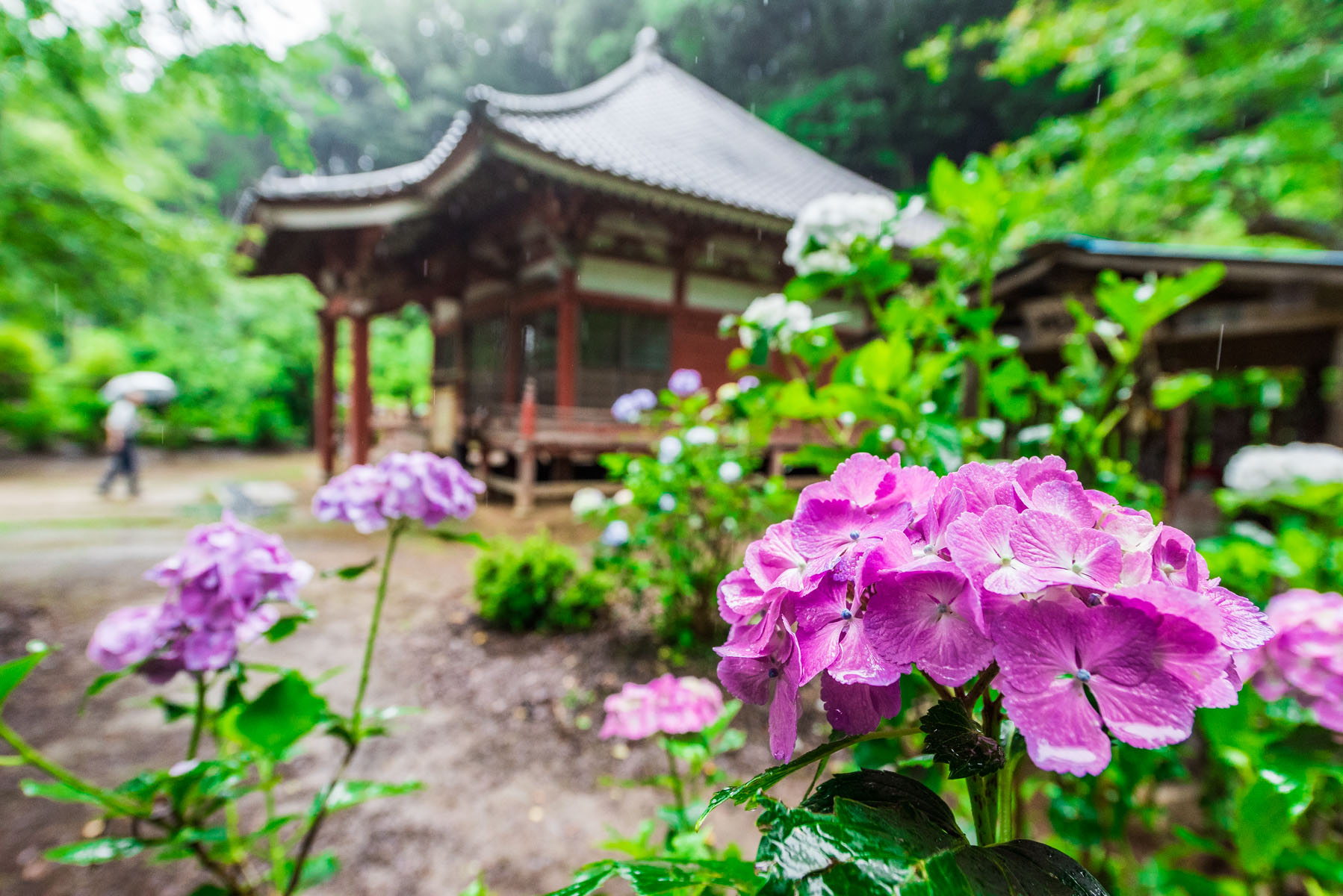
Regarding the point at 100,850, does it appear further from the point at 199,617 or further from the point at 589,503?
the point at 589,503

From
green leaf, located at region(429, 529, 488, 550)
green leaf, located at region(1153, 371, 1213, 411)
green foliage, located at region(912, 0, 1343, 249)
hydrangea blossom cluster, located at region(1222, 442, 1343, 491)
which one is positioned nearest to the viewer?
green leaf, located at region(429, 529, 488, 550)

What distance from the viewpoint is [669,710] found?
3.36 ft

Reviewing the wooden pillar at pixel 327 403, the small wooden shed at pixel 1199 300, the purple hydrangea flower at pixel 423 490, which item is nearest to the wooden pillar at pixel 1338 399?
the small wooden shed at pixel 1199 300

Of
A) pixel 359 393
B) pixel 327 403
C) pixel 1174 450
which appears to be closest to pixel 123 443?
pixel 327 403

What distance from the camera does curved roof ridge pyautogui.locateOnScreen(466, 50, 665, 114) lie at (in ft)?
14.5

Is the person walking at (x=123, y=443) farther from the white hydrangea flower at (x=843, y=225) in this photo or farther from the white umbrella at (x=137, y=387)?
the white hydrangea flower at (x=843, y=225)

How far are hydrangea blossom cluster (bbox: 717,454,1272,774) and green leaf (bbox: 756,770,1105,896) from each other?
0.13ft

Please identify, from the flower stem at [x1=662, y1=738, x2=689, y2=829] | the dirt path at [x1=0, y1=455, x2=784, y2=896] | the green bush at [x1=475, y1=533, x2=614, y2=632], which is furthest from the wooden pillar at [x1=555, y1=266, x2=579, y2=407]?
the flower stem at [x1=662, y1=738, x2=689, y2=829]

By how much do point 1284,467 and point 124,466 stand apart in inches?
399

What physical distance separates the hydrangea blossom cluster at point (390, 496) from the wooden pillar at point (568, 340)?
205 inches

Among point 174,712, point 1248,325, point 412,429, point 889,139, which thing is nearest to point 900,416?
point 174,712

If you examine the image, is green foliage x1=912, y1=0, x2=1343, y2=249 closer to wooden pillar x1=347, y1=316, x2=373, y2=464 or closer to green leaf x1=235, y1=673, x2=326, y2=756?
green leaf x1=235, y1=673, x2=326, y2=756

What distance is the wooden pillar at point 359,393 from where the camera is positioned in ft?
22.5

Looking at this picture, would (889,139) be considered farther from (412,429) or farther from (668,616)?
(668,616)
